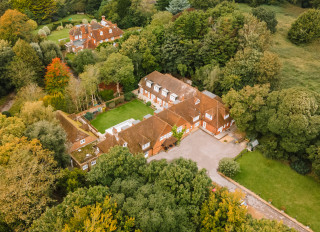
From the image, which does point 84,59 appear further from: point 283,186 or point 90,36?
point 283,186

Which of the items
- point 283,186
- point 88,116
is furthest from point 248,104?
point 88,116

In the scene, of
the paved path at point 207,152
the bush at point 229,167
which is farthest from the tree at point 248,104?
the bush at point 229,167

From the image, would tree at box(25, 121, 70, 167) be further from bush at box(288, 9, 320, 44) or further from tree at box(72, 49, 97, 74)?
bush at box(288, 9, 320, 44)

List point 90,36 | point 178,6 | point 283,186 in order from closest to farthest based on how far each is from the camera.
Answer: point 283,186 < point 90,36 < point 178,6

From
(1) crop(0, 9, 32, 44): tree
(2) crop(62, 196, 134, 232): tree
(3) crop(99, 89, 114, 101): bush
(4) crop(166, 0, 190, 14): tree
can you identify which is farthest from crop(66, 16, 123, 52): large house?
(2) crop(62, 196, 134, 232): tree

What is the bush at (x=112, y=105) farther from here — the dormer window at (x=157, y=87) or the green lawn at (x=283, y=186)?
the green lawn at (x=283, y=186)

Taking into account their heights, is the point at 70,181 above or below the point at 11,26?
below

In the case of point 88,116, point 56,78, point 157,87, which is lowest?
point 88,116
